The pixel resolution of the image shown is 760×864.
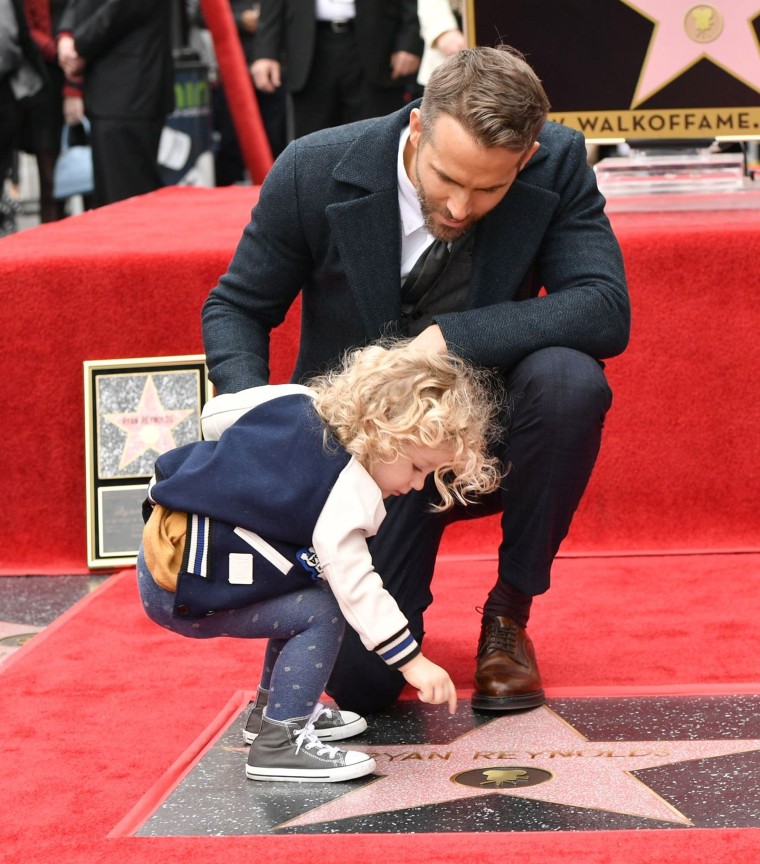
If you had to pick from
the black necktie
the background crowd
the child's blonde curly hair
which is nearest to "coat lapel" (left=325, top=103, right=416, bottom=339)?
the black necktie

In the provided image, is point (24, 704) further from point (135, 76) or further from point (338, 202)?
point (135, 76)

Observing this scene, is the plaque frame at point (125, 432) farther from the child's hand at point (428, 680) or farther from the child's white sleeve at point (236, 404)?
the child's hand at point (428, 680)

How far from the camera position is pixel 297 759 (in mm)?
1642

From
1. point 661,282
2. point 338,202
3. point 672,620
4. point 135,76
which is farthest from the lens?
point 135,76

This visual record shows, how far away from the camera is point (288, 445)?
163 centimetres

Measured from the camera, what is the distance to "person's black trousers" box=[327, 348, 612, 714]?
185cm

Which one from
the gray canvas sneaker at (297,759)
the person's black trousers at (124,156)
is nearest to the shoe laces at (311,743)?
the gray canvas sneaker at (297,759)

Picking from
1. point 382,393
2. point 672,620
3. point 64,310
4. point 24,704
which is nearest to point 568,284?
point 382,393

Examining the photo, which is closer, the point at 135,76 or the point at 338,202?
the point at 338,202

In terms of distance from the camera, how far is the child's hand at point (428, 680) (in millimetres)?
1547

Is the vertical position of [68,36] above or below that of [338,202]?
above

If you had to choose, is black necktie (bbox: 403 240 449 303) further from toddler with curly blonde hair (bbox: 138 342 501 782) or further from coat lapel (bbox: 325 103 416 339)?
toddler with curly blonde hair (bbox: 138 342 501 782)

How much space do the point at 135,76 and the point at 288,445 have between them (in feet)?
10.1

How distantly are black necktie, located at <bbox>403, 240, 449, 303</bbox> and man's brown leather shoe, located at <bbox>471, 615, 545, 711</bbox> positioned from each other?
45 centimetres
